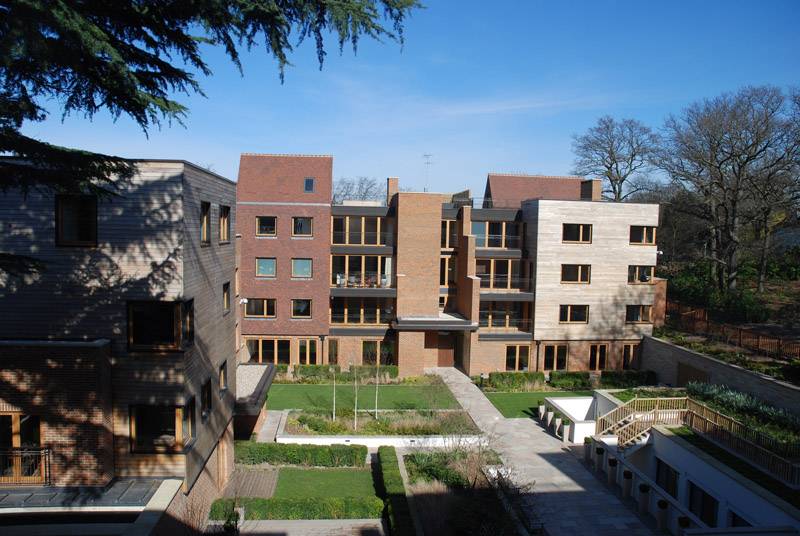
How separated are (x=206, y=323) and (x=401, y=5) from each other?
8470 millimetres

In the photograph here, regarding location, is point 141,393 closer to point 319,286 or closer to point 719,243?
point 319,286

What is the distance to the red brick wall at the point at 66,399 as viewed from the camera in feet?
35.8

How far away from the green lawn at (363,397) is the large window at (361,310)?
12.5 feet

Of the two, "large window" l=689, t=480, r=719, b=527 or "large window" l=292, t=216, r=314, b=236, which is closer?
"large window" l=689, t=480, r=719, b=527

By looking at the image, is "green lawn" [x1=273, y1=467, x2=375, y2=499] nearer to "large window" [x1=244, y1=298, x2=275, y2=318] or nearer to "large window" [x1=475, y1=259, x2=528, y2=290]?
"large window" [x1=244, y1=298, x2=275, y2=318]

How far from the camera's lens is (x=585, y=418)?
2314cm

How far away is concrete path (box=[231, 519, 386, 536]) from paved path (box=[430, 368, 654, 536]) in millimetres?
4485

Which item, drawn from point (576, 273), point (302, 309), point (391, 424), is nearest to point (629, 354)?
point (576, 273)

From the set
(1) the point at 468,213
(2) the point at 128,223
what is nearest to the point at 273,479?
(2) the point at 128,223

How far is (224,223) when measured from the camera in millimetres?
15164

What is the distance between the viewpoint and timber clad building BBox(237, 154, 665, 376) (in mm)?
28109

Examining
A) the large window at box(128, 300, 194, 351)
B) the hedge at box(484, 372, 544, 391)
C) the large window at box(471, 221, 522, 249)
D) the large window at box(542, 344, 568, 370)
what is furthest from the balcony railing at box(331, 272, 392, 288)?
the large window at box(128, 300, 194, 351)

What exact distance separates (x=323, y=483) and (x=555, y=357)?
1636cm

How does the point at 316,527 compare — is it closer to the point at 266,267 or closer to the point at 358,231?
the point at 266,267
